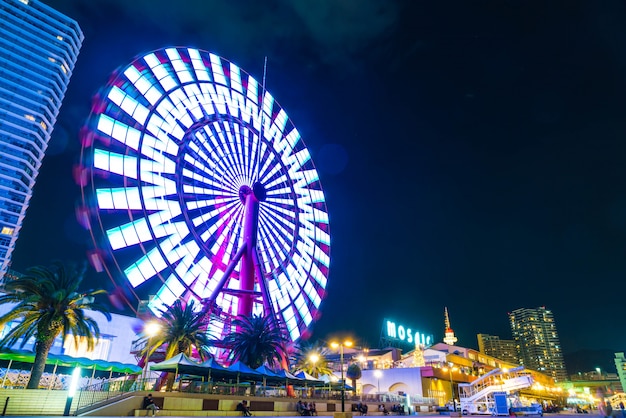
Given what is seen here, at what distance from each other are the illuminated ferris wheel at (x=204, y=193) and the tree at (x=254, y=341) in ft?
5.42

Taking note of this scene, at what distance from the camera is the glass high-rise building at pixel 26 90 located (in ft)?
250

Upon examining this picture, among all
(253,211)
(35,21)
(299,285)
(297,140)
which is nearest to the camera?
(253,211)

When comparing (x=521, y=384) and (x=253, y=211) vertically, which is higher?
(x=253, y=211)

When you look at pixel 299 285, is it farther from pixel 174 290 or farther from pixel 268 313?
pixel 174 290

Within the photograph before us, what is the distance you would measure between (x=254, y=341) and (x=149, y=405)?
46.2 ft

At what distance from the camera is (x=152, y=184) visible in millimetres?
29688

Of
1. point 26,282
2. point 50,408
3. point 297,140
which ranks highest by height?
point 297,140

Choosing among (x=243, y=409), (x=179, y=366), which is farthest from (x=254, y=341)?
(x=179, y=366)

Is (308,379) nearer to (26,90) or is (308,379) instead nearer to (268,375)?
(268,375)

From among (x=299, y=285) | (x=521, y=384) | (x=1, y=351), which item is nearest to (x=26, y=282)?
(x=1, y=351)

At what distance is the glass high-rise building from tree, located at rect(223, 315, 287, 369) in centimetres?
5709

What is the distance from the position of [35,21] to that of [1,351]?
8668 cm

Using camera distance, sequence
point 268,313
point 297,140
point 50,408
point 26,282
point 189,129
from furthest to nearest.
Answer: point 297,140, point 268,313, point 189,129, point 26,282, point 50,408

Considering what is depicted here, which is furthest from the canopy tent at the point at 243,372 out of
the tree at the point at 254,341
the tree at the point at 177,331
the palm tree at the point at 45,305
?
the palm tree at the point at 45,305
